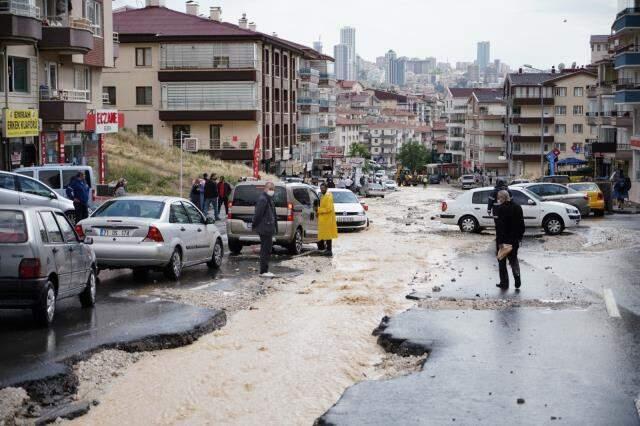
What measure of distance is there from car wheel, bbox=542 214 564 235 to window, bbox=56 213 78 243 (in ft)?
64.1

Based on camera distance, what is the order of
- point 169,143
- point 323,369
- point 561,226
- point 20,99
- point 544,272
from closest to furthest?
point 323,369 < point 544,272 < point 561,226 < point 20,99 < point 169,143

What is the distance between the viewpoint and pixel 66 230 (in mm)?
14977

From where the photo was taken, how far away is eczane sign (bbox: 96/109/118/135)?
4834cm

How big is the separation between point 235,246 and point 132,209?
608cm

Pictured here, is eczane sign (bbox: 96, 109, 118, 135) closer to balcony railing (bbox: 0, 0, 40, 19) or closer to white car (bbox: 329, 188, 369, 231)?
balcony railing (bbox: 0, 0, 40, 19)

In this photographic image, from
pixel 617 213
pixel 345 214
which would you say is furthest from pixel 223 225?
pixel 617 213

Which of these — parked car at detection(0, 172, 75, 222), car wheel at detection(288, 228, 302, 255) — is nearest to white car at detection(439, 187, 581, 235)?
car wheel at detection(288, 228, 302, 255)

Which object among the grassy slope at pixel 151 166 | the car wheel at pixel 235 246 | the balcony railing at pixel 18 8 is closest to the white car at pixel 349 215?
the car wheel at pixel 235 246

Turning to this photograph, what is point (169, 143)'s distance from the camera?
247 ft

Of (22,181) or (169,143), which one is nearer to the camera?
(22,181)

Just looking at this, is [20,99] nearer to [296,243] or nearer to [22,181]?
[22,181]

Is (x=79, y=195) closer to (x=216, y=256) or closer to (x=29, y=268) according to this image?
(x=216, y=256)

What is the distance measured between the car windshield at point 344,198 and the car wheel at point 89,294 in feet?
65.3

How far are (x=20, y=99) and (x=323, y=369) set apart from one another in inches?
1214
